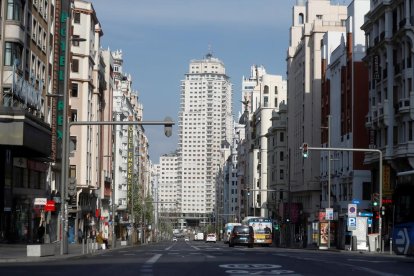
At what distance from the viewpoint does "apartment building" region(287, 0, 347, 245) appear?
10344 centimetres

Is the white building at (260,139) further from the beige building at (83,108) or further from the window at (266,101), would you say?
the beige building at (83,108)

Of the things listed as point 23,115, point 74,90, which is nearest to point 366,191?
point 74,90

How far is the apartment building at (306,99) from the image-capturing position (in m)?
103

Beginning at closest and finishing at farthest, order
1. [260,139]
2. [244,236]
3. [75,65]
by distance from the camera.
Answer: [244,236], [75,65], [260,139]

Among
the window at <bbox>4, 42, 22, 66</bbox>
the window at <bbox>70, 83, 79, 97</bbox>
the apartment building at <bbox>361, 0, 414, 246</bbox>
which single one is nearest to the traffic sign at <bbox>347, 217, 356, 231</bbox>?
the apartment building at <bbox>361, 0, 414, 246</bbox>

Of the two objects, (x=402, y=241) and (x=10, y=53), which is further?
(x=10, y=53)

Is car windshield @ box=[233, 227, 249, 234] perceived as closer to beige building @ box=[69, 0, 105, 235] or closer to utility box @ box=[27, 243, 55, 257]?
beige building @ box=[69, 0, 105, 235]

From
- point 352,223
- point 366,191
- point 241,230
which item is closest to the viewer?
point 352,223

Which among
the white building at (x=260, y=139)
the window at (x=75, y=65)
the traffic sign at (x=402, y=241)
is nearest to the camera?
the traffic sign at (x=402, y=241)

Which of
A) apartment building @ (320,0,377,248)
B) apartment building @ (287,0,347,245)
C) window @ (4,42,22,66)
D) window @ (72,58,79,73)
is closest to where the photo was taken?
window @ (4,42,22,66)

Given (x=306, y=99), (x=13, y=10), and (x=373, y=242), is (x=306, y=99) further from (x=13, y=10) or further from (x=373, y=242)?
(x=13, y=10)

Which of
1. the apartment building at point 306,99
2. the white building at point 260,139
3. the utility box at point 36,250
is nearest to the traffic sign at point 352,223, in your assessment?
the utility box at point 36,250

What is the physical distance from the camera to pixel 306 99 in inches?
4205

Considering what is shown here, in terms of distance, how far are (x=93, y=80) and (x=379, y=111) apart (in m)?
34.3
